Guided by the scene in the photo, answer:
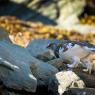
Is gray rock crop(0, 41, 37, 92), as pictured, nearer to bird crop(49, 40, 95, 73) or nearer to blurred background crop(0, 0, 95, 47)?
bird crop(49, 40, 95, 73)

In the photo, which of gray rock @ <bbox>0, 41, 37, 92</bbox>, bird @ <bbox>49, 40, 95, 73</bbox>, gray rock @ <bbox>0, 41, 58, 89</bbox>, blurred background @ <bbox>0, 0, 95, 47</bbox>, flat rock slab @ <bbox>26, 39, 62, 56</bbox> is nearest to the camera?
gray rock @ <bbox>0, 41, 37, 92</bbox>

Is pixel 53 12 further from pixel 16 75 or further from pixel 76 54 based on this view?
pixel 16 75

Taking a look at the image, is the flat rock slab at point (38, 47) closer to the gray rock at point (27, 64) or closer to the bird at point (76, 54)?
the bird at point (76, 54)

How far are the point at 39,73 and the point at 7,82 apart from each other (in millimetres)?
536

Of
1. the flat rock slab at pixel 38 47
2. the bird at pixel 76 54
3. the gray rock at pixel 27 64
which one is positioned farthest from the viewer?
the flat rock slab at pixel 38 47

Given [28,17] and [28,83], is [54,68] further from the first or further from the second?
[28,17]

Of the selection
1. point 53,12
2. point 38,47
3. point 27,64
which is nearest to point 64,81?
point 27,64

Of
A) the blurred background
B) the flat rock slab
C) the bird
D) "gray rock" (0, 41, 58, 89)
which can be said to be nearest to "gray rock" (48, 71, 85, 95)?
"gray rock" (0, 41, 58, 89)

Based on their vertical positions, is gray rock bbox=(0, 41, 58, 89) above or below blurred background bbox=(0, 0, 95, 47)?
above

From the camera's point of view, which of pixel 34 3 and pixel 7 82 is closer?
pixel 7 82

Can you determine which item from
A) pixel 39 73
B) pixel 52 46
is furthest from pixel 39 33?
pixel 39 73

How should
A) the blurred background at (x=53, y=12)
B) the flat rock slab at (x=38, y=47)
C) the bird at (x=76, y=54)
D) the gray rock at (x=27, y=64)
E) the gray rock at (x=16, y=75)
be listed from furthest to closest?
1. the blurred background at (x=53, y=12)
2. the flat rock slab at (x=38, y=47)
3. the bird at (x=76, y=54)
4. the gray rock at (x=27, y=64)
5. the gray rock at (x=16, y=75)

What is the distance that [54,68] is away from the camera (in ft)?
17.2

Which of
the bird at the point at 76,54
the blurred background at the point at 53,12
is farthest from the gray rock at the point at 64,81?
the blurred background at the point at 53,12
